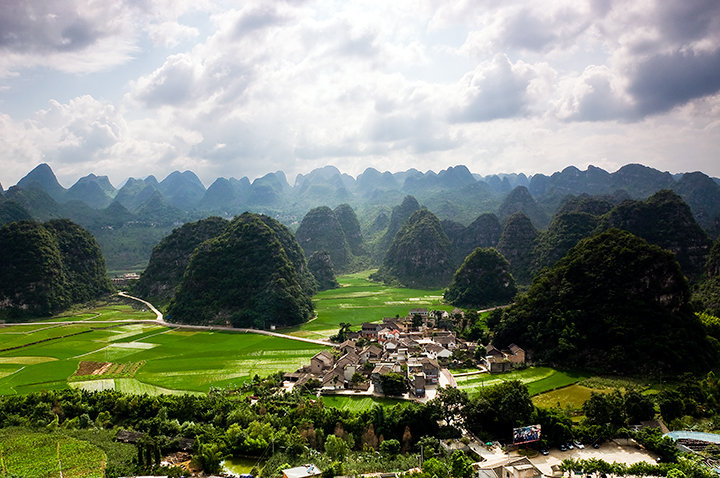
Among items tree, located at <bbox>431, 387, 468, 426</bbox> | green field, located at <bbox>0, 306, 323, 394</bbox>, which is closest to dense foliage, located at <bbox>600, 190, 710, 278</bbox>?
tree, located at <bbox>431, 387, 468, 426</bbox>

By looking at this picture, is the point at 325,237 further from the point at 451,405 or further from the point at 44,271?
the point at 451,405

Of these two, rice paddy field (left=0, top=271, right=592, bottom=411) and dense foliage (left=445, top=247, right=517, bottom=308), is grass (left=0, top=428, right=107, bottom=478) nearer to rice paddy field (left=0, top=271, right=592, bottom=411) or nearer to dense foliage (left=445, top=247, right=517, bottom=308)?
rice paddy field (left=0, top=271, right=592, bottom=411)

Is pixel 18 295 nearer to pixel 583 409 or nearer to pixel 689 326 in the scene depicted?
pixel 583 409

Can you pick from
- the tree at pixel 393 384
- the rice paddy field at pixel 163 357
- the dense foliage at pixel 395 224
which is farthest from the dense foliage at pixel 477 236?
the tree at pixel 393 384

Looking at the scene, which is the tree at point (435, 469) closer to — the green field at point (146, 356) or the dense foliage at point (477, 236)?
the green field at point (146, 356)

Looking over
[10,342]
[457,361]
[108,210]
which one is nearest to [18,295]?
[10,342]

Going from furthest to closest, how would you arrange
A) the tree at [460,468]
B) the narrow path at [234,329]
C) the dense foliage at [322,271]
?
the dense foliage at [322,271] < the narrow path at [234,329] < the tree at [460,468]
